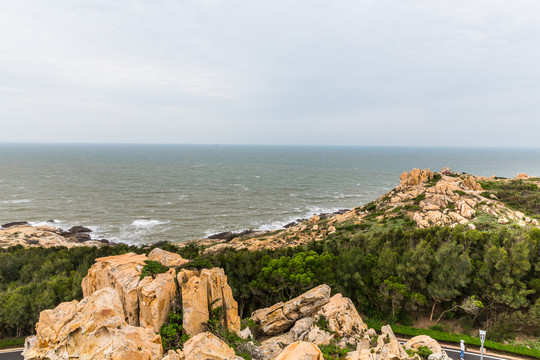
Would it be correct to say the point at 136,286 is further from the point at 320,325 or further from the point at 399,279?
the point at 399,279

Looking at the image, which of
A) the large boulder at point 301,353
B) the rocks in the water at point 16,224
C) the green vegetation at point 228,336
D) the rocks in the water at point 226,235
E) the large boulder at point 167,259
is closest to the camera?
the large boulder at point 301,353

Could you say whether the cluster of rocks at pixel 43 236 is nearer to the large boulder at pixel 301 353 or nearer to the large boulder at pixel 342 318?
the large boulder at pixel 342 318

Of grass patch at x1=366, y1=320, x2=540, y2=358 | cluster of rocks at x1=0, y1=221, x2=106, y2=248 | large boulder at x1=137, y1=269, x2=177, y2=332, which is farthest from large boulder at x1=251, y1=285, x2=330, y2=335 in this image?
cluster of rocks at x1=0, y1=221, x2=106, y2=248

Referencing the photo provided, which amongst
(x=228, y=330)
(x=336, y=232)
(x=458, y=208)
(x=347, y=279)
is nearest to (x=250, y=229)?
(x=336, y=232)

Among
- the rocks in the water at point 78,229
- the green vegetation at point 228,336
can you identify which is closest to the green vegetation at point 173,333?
the green vegetation at point 228,336

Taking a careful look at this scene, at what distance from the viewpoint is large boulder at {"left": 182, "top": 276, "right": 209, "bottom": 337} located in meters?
15.1

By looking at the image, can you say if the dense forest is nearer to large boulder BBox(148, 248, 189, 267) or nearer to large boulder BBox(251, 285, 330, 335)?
large boulder BBox(148, 248, 189, 267)

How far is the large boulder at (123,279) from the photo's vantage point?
15008 millimetres

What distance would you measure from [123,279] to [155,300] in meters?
2.68

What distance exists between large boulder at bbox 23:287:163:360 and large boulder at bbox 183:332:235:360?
4.78ft

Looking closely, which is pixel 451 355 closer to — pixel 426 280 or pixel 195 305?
pixel 426 280

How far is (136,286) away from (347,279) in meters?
18.8

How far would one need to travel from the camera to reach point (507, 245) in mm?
24984

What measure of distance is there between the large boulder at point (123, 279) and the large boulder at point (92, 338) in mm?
1831
